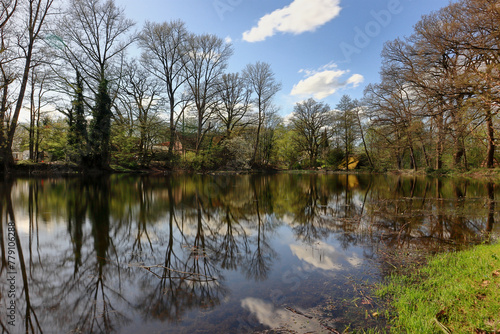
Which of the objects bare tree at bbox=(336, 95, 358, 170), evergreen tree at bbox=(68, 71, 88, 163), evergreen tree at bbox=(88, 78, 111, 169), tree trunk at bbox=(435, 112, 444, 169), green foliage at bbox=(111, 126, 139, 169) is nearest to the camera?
tree trunk at bbox=(435, 112, 444, 169)

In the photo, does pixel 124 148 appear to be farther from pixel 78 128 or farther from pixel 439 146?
pixel 439 146

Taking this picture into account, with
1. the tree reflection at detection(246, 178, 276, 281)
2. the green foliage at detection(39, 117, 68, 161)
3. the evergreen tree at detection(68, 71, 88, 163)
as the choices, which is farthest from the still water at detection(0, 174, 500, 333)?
the green foliage at detection(39, 117, 68, 161)

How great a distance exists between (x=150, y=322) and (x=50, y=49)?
87.6 ft

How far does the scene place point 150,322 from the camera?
8.73 ft

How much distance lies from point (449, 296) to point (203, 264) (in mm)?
3393

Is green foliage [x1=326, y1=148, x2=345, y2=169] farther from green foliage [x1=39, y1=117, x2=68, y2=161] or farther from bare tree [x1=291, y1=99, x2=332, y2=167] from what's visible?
green foliage [x1=39, y1=117, x2=68, y2=161]

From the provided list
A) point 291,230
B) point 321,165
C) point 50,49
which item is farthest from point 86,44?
point 321,165

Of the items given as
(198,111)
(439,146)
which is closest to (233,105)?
(198,111)

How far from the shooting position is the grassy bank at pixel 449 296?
2.43 meters

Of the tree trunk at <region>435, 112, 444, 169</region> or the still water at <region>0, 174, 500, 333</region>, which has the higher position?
the tree trunk at <region>435, 112, 444, 169</region>

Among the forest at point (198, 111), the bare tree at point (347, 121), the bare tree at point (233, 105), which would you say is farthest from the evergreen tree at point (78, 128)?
the bare tree at point (347, 121)

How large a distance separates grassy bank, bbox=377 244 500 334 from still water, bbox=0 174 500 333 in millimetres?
318

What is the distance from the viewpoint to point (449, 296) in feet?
9.60

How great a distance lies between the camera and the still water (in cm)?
274
